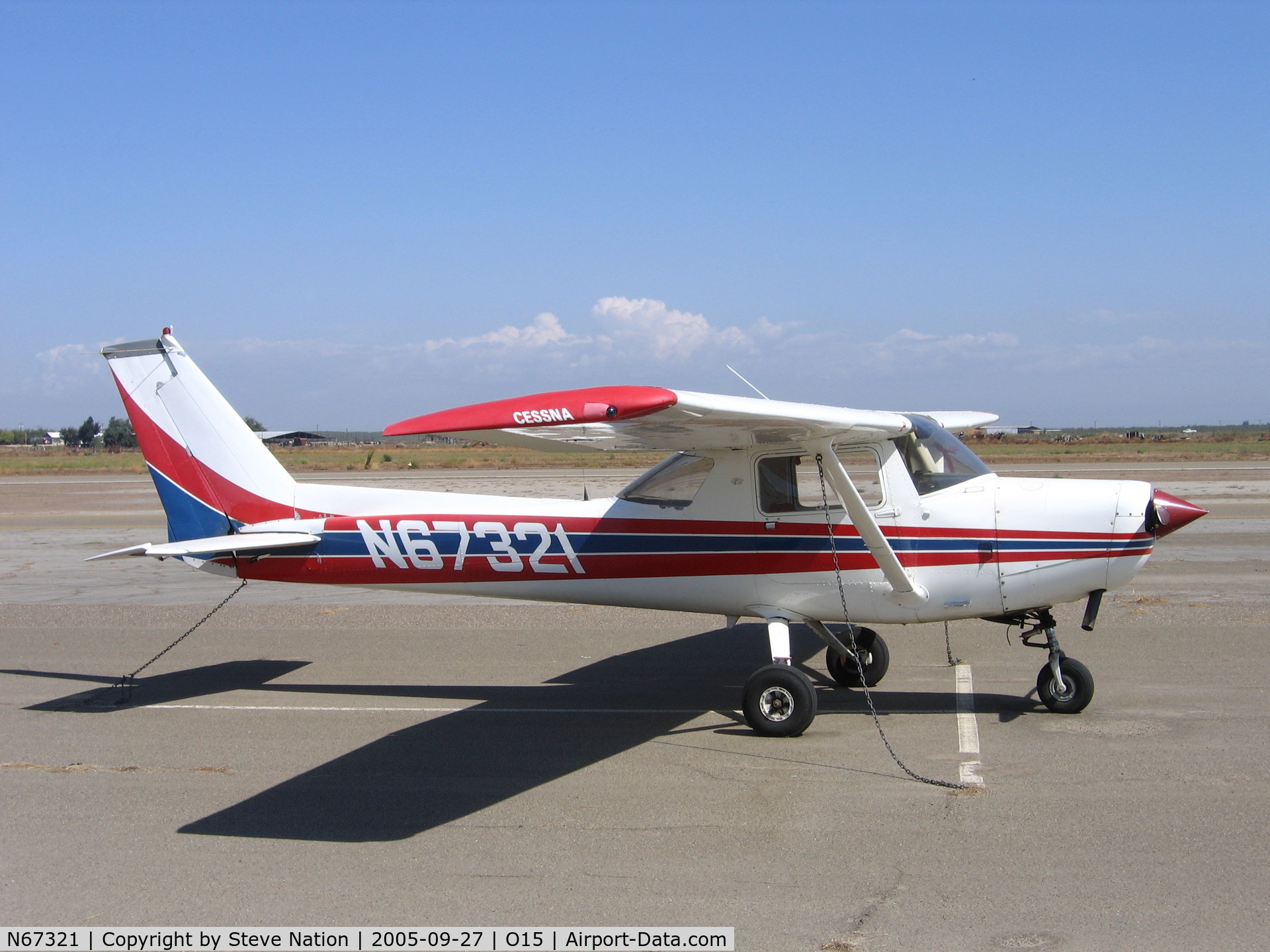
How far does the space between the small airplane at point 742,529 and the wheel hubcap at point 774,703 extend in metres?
0.01

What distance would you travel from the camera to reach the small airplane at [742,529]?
6812 millimetres

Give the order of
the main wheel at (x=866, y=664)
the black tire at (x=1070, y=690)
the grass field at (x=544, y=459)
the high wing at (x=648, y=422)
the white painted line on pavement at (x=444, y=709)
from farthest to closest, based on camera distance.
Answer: the grass field at (x=544, y=459), the main wheel at (x=866, y=664), the white painted line on pavement at (x=444, y=709), the black tire at (x=1070, y=690), the high wing at (x=648, y=422)

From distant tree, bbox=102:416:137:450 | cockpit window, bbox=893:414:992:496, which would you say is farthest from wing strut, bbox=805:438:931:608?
distant tree, bbox=102:416:137:450

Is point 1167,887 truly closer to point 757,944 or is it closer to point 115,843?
point 757,944

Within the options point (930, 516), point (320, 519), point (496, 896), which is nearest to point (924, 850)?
point (496, 896)

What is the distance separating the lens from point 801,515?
7246mm

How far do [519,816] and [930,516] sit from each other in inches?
142

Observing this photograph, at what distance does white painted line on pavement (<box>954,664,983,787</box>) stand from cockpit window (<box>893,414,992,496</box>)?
1.67m

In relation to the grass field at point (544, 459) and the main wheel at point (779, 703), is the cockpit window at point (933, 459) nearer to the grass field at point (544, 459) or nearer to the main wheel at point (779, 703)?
the main wheel at point (779, 703)

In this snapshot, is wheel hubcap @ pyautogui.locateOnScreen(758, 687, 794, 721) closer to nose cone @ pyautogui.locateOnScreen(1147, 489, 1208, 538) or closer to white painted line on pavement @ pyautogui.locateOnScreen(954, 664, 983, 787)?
white painted line on pavement @ pyautogui.locateOnScreen(954, 664, 983, 787)

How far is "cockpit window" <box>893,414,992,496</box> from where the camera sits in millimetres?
7203

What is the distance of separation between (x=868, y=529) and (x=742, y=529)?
3.17 ft

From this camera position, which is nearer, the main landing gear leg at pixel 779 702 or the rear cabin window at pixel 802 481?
the main landing gear leg at pixel 779 702

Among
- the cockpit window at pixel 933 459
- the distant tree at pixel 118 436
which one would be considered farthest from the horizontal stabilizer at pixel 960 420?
the distant tree at pixel 118 436
